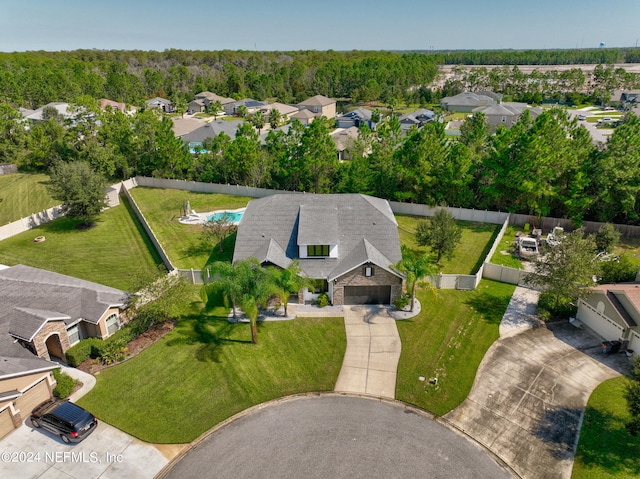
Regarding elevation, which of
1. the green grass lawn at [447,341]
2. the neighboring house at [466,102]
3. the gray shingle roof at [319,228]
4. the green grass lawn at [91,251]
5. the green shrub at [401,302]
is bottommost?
the green grass lawn at [447,341]

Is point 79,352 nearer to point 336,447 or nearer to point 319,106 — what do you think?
point 336,447

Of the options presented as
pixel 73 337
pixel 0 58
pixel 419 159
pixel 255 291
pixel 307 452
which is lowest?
pixel 307 452

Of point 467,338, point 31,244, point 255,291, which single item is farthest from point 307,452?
point 31,244

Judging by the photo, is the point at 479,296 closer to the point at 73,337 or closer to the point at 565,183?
the point at 565,183

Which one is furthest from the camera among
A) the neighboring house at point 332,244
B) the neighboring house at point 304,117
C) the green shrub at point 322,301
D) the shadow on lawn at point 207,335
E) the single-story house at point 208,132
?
the neighboring house at point 304,117

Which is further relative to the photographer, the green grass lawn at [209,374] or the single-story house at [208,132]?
the single-story house at [208,132]

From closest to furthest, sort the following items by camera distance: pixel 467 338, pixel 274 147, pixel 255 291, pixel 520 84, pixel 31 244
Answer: pixel 255 291 → pixel 467 338 → pixel 31 244 → pixel 274 147 → pixel 520 84

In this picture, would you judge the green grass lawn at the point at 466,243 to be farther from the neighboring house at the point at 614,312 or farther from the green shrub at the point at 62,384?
the green shrub at the point at 62,384

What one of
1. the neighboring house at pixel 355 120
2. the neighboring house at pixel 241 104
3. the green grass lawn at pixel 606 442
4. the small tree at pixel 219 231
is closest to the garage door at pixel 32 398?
the small tree at pixel 219 231
